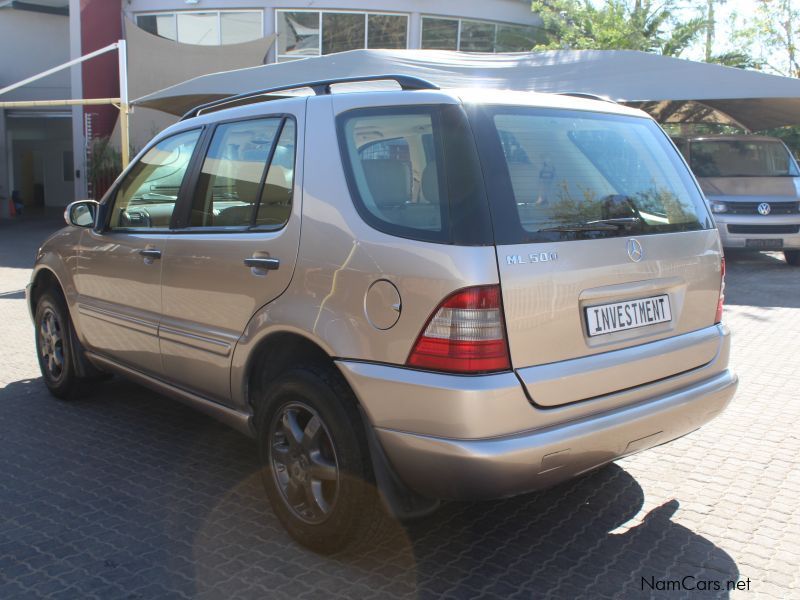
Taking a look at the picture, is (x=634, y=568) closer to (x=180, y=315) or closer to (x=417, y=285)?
(x=417, y=285)

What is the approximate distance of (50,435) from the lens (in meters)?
4.59

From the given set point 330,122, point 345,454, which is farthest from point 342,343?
point 330,122

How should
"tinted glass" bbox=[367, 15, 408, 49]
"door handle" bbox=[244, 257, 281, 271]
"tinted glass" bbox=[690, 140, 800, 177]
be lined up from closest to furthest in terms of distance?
"door handle" bbox=[244, 257, 281, 271] < "tinted glass" bbox=[690, 140, 800, 177] < "tinted glass" bbox=[367, 15, 408, 49]

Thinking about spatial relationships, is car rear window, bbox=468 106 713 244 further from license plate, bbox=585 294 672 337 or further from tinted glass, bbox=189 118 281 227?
tinted glass, bbox=189 118 281 227

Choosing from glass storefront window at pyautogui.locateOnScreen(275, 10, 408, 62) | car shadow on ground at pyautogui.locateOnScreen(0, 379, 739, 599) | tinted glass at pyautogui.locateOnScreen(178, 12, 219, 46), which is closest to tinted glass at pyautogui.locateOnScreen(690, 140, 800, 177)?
car shadow on ground at pyautogui.locateOnScreen(0, 379, 739, 599)

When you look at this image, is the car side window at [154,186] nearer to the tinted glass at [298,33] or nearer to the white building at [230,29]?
the white building at [230,29]

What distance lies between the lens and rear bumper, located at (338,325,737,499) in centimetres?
259

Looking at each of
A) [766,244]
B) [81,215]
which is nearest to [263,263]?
[81,215]

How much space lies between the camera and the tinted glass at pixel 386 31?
2091 cm

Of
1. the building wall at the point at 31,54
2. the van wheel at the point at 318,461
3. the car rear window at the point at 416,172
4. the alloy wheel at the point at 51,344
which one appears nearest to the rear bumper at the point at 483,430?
the van wheel at the point at 318,461

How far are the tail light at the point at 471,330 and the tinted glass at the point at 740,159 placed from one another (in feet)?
35.2

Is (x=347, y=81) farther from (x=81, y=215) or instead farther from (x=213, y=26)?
(x=213, y=26)

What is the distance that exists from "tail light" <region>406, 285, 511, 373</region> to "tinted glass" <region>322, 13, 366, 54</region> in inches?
765

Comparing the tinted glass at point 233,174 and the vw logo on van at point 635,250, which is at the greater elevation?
the tinted glass at point 233,174
